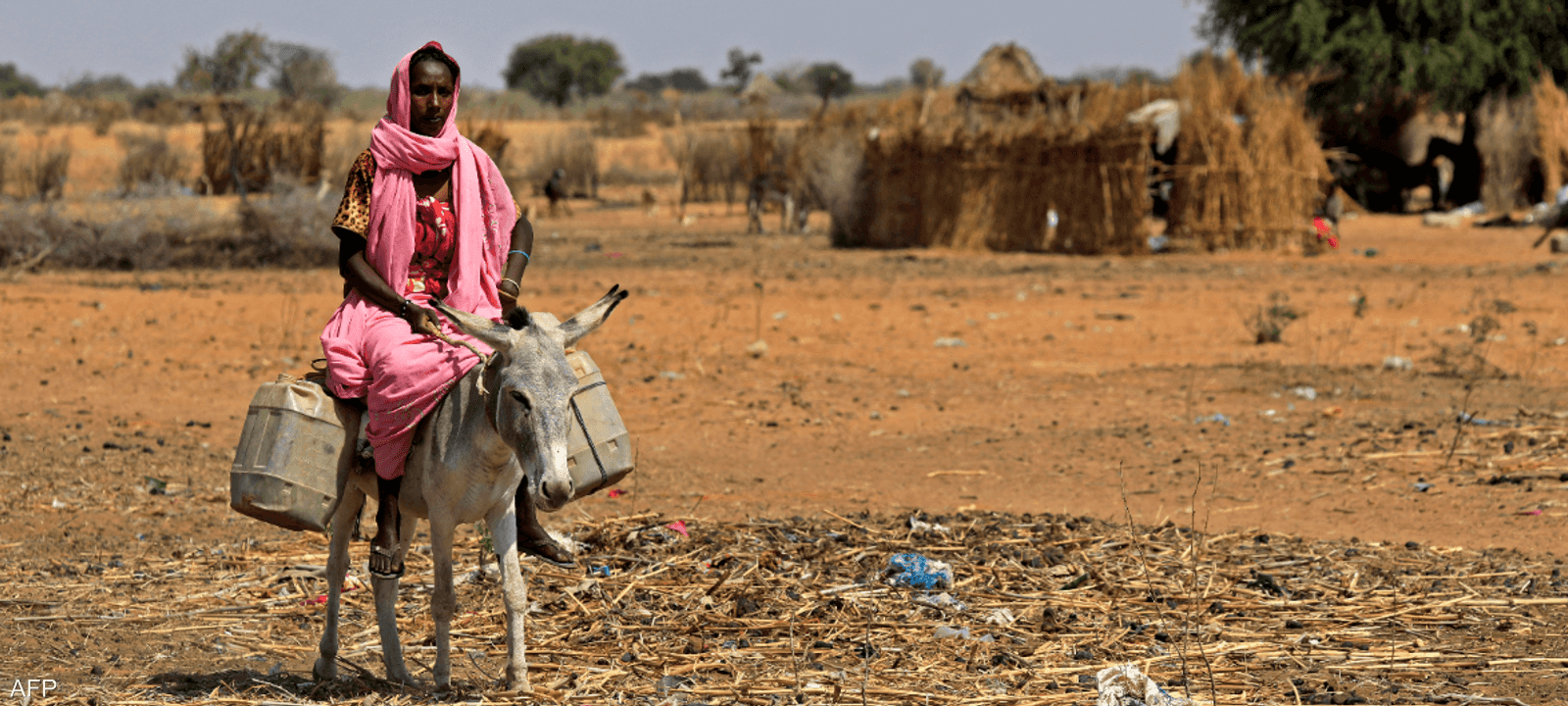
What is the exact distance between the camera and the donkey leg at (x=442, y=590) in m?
3.92

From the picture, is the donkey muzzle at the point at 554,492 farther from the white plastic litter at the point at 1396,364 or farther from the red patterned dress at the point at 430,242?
the white plastic litter at the point at 1396,364

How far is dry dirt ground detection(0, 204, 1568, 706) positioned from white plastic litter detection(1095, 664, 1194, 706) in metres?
0.13

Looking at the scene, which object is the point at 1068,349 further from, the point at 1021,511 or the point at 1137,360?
the point at 1021,511

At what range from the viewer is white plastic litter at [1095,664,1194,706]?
411cm

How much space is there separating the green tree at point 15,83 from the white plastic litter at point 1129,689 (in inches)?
3155

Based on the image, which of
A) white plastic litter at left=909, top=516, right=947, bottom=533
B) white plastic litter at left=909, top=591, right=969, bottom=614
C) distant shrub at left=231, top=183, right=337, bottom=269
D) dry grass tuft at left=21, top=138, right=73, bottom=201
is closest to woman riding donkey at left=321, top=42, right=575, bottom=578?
white plastic litter at left=909, top=591, right=969, bottom=614

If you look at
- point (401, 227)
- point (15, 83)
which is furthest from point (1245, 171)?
point (15, 83)

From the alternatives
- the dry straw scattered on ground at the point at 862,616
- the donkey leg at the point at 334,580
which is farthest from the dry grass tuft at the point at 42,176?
the donkey leg at the point at 334,580

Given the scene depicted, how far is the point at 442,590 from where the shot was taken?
4.02m

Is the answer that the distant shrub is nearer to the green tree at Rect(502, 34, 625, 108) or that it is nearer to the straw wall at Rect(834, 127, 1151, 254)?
the straw wall at Rect(834, 127, 1151, 254)

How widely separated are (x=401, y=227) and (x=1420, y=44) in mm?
26097

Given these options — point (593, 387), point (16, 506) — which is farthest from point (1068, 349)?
point (593, 387)

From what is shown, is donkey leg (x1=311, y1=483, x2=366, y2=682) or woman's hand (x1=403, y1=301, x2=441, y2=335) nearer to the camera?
woman's hand (x1=403, y1=301, x2=441, y2=335)

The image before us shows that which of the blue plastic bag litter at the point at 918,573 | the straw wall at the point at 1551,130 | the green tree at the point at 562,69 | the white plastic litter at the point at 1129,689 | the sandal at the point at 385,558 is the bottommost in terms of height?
the blue plastic bag litter at the point at 918,573
